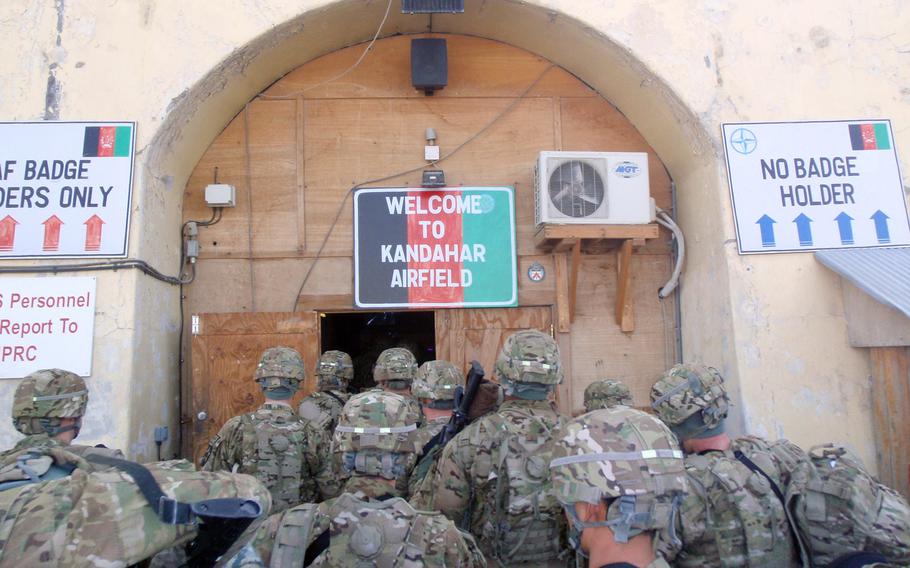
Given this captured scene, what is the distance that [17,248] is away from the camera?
4.98m

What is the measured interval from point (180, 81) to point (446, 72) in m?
2.28

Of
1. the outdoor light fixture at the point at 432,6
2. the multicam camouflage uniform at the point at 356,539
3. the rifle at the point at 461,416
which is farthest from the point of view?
the outdoor light fixture at the point at 432,6

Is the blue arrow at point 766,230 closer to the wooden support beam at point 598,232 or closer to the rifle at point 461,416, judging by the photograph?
the wooden support beam at point 598,232

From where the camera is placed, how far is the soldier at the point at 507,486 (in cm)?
291

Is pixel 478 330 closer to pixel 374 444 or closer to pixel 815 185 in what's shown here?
pixel 815 185

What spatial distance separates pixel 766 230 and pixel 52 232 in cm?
571

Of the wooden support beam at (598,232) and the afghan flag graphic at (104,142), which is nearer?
the afghan flag graphic at (104,142)

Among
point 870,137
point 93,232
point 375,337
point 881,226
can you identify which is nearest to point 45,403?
point 93,232

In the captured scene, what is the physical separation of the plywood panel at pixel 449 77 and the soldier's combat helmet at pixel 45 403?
3893 millimetres

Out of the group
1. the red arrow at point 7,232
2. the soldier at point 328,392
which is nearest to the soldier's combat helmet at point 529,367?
the soldier at point 328,392

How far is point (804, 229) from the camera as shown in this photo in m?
5.37

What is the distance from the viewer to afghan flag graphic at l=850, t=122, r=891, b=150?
18.1ft

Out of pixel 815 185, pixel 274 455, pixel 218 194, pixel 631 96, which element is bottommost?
pixel 274 455

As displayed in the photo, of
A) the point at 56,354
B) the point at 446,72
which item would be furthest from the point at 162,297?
the point at 446,72
